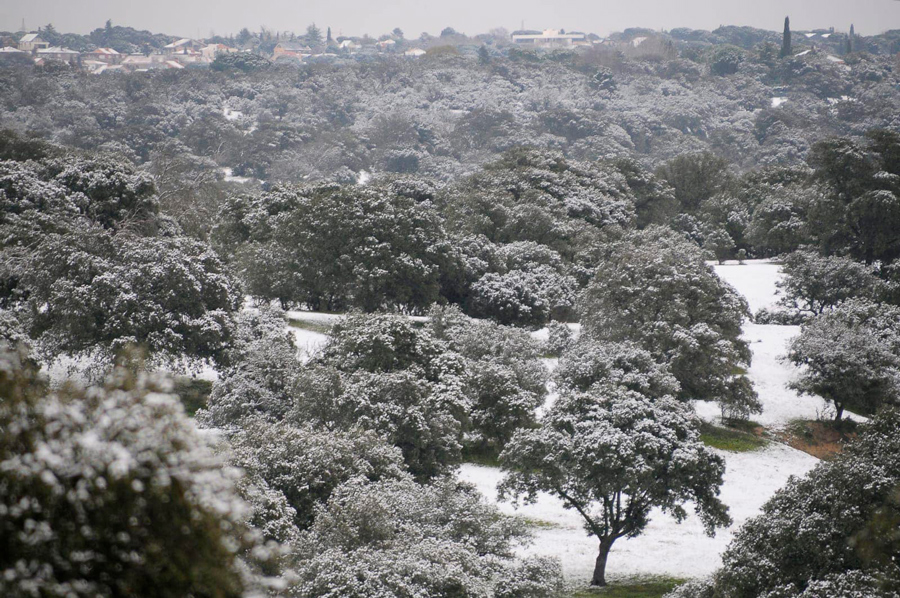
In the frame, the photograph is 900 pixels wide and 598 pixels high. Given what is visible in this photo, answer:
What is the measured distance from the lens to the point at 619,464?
21141mm

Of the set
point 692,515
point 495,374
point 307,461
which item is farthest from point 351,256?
point 307,461

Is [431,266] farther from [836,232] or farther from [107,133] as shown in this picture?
[107,133]

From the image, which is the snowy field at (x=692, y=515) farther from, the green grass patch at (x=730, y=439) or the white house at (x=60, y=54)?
the white house at (x=60, y=54)

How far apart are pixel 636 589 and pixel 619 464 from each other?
11.1 feet

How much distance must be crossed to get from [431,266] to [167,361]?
16.8 meters

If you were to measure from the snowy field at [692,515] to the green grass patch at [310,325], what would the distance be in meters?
12.5

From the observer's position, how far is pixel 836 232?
52.1 metres

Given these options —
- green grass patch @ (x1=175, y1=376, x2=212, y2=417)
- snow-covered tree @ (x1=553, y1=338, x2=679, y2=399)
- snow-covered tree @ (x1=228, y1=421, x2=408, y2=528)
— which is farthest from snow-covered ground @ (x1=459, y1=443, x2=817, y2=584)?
green grass patch @ (x1=175, y1=376, x2=212, y2=417)

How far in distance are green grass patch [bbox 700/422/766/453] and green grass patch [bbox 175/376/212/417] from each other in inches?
725

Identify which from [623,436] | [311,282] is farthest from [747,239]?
[623,436]

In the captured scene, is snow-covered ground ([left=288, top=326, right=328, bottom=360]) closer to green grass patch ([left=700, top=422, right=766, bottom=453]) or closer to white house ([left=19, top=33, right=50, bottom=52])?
green grass patch ([left=700, top=422, right=766, bottom=453])

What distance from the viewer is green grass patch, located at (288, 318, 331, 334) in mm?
39125

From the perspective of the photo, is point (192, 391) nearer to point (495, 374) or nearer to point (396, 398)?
point (396, 398)

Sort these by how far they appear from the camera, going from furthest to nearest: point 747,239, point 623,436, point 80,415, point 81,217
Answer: point 747,239 → point 81,217 → point 623,436 → point 80,415
